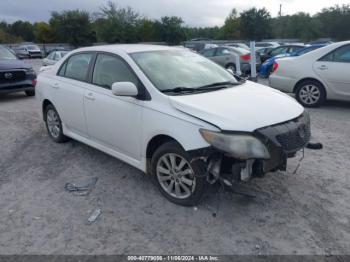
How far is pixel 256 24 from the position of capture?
53.8m

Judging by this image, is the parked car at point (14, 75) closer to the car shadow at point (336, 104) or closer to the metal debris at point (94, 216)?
the metal debris at point (94, 216)

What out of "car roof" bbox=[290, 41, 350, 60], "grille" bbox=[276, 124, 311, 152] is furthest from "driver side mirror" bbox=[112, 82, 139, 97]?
"car roof" bbox=[290, 41, 350, 60]

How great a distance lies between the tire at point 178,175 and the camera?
3316 mm

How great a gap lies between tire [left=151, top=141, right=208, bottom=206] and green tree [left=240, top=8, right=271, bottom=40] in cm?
5335

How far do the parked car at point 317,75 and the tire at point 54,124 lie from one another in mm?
5412

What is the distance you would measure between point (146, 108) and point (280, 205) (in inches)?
70.3

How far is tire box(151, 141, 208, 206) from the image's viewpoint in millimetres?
3316

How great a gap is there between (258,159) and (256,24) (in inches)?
2169

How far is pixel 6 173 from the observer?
4.54 metres

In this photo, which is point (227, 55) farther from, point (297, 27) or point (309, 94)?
point (297, 27)

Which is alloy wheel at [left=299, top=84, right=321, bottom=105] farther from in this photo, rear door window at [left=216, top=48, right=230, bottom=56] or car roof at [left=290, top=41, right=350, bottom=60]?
rear door window at [left=216, top=48, right=230, bottom=56]

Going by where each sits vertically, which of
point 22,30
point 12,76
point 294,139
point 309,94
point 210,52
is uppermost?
point 22,30

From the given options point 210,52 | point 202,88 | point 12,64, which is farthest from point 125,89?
point 210,52

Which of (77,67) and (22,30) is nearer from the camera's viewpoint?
(77,67)
